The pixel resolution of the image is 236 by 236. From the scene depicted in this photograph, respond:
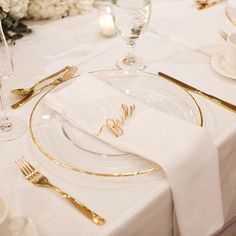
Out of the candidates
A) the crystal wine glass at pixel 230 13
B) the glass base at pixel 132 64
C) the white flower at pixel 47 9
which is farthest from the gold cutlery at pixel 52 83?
the crystal wine glass at pixel 230 13

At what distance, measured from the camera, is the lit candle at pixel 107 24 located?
126 centimetres

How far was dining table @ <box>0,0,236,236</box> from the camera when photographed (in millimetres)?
719

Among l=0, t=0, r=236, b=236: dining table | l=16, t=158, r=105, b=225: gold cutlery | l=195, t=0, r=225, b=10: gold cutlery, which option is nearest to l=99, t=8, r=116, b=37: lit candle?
l=0, t=0, r=236, b=236: dining table

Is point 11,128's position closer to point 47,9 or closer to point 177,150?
point 177,150

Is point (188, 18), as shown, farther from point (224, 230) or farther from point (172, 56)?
point (224, 230)

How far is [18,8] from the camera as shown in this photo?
1.25 metres

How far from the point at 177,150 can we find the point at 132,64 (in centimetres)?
42

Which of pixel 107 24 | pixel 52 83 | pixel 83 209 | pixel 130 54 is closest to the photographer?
pixel 83 209

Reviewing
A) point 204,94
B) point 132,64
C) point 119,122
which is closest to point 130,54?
point 132,64

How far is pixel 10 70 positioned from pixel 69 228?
0.36 m

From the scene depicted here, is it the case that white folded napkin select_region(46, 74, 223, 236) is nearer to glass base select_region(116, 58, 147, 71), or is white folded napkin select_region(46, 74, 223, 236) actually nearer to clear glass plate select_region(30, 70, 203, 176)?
clear glass plate select_region(30, 70, 203, 176)

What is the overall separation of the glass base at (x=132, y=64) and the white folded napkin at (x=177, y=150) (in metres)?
0.24

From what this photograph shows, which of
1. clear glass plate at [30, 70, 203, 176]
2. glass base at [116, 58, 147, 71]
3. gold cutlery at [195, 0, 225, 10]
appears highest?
clear glass plate at [30, 70, 203, 176]

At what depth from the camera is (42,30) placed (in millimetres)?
1321
